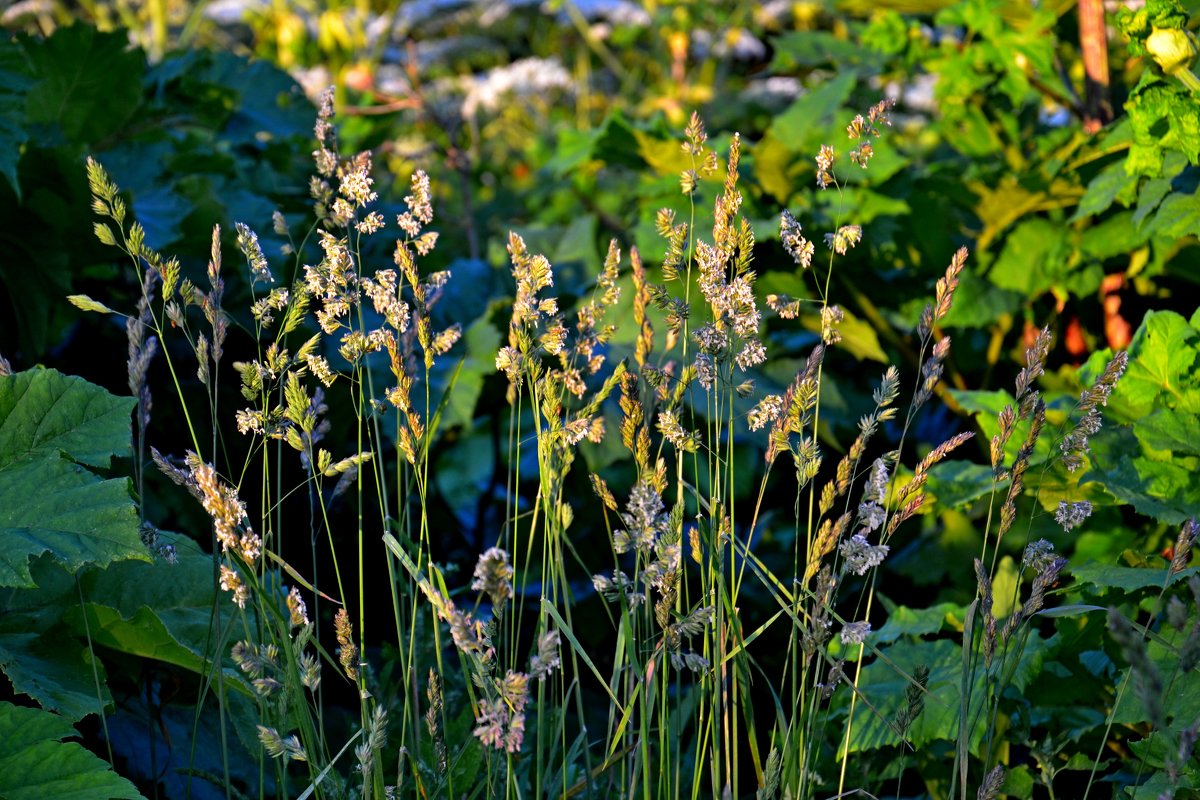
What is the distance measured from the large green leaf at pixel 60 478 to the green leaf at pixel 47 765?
0.12 metres

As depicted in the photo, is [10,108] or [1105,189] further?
[1105,189]

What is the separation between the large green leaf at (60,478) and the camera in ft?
3.45

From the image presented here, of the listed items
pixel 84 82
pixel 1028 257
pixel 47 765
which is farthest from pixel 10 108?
pixel 1028 257

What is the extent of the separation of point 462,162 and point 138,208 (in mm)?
1054

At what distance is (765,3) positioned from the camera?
6.83 metres

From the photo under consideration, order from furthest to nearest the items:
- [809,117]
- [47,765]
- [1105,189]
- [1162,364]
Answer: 1. [809,117]
2. [1105,189]
3. [1162,364]
4. [47,765]

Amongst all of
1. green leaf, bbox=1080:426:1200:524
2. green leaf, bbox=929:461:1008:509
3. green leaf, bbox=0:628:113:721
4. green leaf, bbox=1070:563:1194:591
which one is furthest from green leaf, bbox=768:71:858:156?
green leaf, bbox=0:628:113:721

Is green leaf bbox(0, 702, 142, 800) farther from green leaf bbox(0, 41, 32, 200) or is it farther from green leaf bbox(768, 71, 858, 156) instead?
green leaf bbox(768, 71, 858, 156)

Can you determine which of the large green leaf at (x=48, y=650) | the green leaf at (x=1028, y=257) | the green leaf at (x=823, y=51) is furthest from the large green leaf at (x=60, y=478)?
the green leaf at (x=823, y=51)

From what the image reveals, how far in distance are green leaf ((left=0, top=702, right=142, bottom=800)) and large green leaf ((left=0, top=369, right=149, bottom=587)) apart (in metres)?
0.12

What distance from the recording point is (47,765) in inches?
39.4

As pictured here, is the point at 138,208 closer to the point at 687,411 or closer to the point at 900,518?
the point at 687,411

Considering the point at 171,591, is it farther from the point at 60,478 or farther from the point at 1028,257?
the point at 1028,257

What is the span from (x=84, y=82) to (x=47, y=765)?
1.33 m
